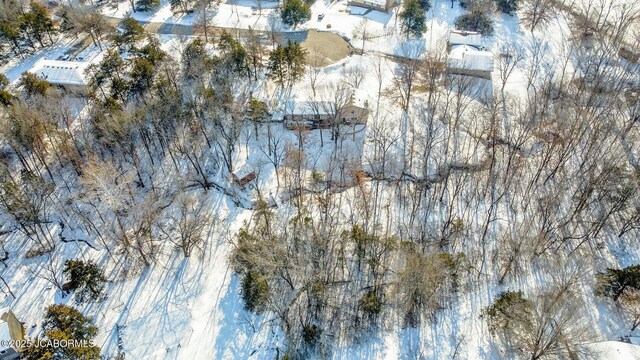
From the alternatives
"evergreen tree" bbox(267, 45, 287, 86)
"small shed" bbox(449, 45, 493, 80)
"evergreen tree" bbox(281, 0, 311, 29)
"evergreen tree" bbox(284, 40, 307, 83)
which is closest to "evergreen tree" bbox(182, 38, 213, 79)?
"evergreen tree" bbox(267, 45, 287, 86)

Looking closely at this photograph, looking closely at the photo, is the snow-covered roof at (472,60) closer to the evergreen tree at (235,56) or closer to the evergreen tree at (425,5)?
the evergreen tree at (425,5)

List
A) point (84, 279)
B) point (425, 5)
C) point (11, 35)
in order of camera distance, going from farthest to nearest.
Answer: point (425, 5) → point (11, 35) → point (84, 279)

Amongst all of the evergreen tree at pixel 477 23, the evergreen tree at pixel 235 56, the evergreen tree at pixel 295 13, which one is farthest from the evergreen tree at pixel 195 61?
the evergreen tree at pixel 477 23

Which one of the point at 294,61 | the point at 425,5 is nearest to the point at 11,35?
the point at 294,61

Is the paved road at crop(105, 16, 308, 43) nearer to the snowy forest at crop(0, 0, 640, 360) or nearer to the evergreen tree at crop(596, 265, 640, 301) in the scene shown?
the snowy forest at crop(0, 0, 640, 360)

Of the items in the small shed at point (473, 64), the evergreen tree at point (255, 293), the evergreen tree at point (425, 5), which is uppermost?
the evergreen tree at point (425, 5)

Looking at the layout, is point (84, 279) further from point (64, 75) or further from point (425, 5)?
point (425, 5)
